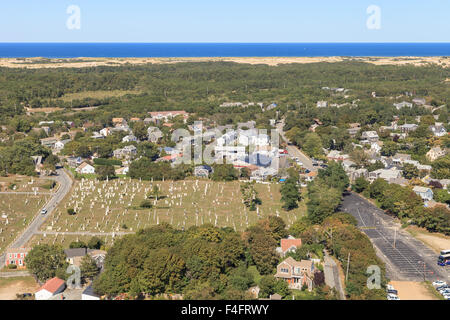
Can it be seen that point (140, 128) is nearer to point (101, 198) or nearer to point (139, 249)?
point (101, 198)

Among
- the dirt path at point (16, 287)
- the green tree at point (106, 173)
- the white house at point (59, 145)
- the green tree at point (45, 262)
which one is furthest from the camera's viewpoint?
the white house at point (59, 145)

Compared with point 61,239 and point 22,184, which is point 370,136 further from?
point 61,239

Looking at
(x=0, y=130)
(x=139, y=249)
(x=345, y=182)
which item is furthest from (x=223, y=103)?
(x=139, y=249)

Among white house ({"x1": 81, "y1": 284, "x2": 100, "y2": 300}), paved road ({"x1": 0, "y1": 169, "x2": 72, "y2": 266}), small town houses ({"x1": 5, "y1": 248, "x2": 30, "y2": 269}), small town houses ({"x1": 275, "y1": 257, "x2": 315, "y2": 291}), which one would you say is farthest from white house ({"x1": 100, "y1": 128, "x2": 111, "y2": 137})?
small town houses ({"x1": 275, "y1": 257, "x2": 315, "y2": 291})

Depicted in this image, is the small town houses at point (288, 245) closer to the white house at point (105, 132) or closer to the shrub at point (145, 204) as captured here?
the shrub at point (145, 204)

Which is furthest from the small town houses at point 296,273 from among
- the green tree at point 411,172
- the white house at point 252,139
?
the white house at point 252,139

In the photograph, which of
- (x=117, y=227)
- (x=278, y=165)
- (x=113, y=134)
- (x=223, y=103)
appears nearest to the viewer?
(x=117, y=227)
